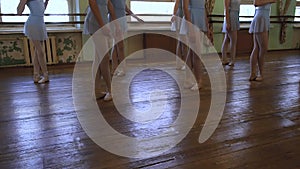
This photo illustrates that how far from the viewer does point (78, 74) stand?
12.7 feet

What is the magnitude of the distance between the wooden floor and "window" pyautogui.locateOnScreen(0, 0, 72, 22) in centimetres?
167

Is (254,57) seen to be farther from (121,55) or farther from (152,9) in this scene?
(152,9)

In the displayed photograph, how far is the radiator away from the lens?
4.42 meters

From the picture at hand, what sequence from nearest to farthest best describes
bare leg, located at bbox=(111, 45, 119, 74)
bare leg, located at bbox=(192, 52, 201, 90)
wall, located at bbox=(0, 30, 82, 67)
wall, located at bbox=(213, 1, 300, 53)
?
bare leg, located at bbox=(192, 52, 201, 90) → bare leg, located at bbox=(111, 45, 119, 74) → wall, located at bbox=(0, 30, 82, 67) → wall, located at bbox=(213, 1, 300, 53)

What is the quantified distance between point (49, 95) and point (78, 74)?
1039 millimetres

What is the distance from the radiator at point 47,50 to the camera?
4418mm

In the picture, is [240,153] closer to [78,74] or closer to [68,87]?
[68,87]

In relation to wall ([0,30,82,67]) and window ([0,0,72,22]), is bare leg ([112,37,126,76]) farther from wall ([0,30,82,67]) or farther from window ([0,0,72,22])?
window ([0,0,72,22])

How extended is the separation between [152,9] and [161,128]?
3712 mm

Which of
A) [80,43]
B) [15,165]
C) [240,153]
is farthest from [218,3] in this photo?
[15,165]

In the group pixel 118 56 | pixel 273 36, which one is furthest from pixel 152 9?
pixel 273 36

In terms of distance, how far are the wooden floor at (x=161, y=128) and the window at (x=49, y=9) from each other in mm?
1668

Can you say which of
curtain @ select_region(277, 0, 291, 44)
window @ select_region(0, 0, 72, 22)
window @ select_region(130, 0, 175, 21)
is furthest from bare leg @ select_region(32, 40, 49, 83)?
curtain @ select_region(277, 0, 291, 44)

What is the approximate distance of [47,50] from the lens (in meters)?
4.54
